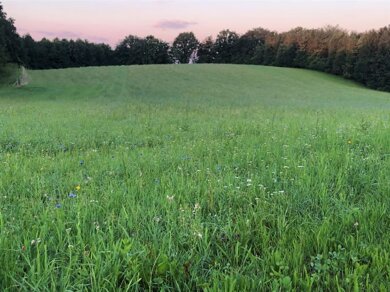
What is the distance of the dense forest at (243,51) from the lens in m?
69.1

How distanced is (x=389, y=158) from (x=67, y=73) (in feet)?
174

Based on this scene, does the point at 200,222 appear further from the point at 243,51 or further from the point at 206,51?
the point at 206,51

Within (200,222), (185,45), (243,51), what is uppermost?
(185,45)

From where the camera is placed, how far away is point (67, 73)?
52156mm

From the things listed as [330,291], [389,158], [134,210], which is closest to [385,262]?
[330,291]

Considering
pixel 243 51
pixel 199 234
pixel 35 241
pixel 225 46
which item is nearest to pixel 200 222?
pixel 199 234

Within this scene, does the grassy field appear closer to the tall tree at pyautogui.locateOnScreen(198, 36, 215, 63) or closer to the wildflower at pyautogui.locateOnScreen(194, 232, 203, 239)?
the wildflower at pyautogui.locateOnScreen(194, 232, 203, 239)

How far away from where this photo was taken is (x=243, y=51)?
363 ft

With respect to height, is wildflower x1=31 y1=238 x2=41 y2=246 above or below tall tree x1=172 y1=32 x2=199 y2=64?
below

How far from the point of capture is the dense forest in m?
69.1

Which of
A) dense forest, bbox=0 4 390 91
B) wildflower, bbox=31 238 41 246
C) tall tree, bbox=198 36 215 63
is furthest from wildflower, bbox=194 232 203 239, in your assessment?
tall tree, bbox=198 36 215 63

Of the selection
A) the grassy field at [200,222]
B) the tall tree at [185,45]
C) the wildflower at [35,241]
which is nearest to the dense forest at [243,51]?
the tall tree at [185,45]

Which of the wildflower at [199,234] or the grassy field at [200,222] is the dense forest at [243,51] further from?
the wildflower at [199,234]

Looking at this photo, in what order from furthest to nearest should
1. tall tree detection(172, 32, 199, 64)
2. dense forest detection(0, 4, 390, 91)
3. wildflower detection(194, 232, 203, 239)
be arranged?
tall tree detection(172, 32, 199, 64), dense forest detection(0, 4, 390, 91), wildflower detection(194, 232, 203, 239)
